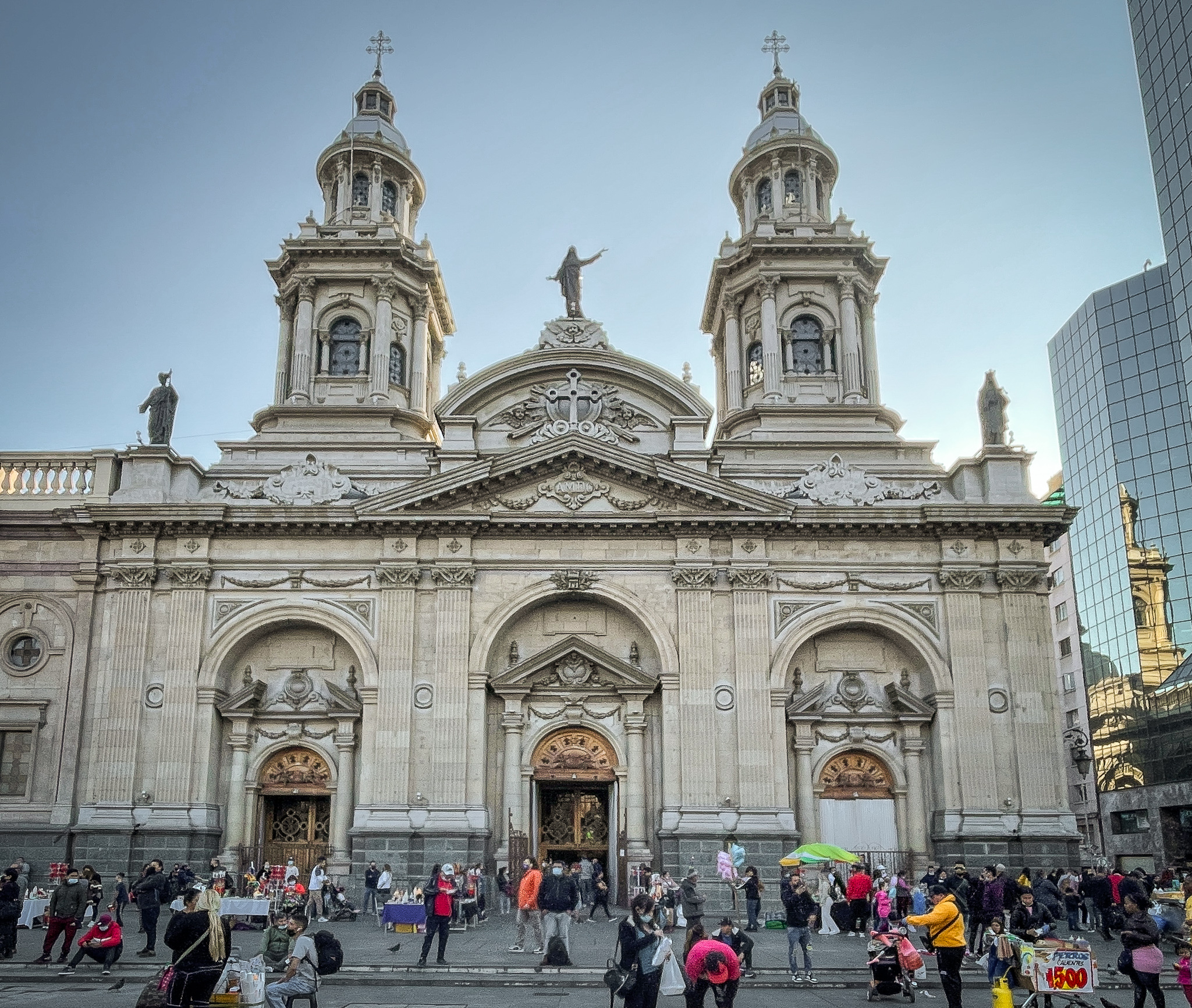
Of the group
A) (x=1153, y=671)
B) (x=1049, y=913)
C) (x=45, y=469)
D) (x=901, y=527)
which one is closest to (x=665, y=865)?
(x=1049, y=913)

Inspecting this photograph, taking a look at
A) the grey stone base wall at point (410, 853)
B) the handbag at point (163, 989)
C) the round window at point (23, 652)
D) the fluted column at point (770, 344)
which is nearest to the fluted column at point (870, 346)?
the fluted column at point (770, 344)

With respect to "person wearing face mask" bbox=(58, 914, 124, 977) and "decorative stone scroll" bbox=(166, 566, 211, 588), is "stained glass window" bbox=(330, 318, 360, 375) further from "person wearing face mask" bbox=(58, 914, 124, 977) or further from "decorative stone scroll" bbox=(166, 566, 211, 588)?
"person wearing face mask" bbox=(58, 914, 124, 977)

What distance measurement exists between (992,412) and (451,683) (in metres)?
19.9

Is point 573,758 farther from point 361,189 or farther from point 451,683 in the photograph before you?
point 361,189

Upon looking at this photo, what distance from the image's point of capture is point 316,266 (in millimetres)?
43781

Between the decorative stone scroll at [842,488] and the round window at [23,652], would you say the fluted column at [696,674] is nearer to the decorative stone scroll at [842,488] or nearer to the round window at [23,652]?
the decorative stone scroll at [842,488]

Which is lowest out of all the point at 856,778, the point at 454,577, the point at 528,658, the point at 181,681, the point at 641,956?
the point at 641,956

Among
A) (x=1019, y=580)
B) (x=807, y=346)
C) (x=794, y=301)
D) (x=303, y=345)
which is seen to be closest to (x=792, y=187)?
(x=794, y=301)

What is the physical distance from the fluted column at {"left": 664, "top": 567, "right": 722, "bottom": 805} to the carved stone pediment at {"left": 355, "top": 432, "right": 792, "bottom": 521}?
234cm

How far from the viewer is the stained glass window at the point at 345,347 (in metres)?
43.5

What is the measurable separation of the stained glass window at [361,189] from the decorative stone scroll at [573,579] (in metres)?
20.3

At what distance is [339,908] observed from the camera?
3027 cm

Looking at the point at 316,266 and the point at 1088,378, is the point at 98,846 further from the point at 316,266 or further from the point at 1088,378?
the point at 1088,378

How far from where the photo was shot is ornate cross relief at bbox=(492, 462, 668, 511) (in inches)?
1407
